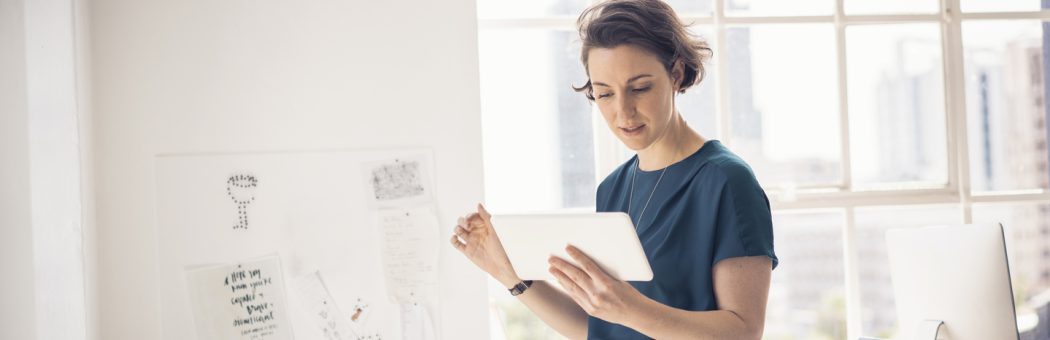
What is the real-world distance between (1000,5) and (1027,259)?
990mm

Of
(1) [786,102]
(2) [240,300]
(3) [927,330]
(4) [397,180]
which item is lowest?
(3) [927,330]

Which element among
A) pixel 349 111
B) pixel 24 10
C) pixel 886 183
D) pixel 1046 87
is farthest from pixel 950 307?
pixel 24 10

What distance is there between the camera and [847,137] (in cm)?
315

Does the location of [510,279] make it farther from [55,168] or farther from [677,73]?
[55,168]

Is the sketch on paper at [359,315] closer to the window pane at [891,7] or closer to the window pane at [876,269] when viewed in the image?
the window pane at [876,269]

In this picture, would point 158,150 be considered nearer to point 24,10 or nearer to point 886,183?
point 24,10

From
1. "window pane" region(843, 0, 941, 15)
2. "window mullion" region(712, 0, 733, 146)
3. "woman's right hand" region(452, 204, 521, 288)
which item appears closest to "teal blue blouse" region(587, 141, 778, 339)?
"woman's right hand" region(452, 204, 521, 288)

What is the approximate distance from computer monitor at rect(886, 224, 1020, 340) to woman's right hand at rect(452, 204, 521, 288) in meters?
1.62

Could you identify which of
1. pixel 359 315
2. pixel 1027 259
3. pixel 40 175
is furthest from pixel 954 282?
pixel 40 175

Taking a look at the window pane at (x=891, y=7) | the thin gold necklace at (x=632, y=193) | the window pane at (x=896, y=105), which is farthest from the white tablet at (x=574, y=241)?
the window pane at (x=891, y=7)

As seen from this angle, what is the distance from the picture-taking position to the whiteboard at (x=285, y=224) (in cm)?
251

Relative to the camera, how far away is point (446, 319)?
8.68 feet

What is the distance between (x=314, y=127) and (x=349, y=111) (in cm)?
12

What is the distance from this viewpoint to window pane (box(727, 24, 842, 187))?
10.4 ft
